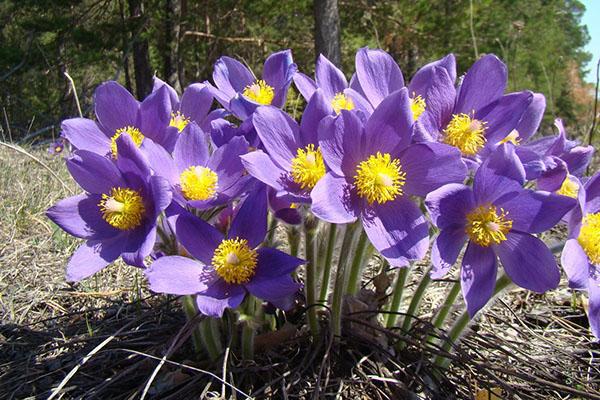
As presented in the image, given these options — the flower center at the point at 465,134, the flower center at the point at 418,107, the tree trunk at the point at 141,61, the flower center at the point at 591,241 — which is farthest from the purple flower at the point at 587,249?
the tree trunk at the point at 141,61

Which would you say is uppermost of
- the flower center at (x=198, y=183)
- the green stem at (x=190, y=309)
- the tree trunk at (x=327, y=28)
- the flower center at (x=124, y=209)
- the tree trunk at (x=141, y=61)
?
the flower center at (x=198, y=183)

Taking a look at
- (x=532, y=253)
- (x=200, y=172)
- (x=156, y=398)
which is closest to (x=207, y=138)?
(x=200, y=172)

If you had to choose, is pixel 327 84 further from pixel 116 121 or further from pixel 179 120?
pixel 116 121

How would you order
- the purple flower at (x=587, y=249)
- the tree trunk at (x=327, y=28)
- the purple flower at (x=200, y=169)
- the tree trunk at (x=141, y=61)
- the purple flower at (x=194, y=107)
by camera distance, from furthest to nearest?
the tree trunk at (x=141, y=61), the tree trunk at (x=327, y=28), the purple flower at (x=194, y=107), the purple flower at (x=200, y=169), the purple flower at (x=587, y=249)

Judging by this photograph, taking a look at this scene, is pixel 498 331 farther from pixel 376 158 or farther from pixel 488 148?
pixel 376 158

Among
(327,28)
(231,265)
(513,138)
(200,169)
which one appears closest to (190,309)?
(231,265)

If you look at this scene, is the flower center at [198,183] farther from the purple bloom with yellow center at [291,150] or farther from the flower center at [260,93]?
the flower center at [260,93]

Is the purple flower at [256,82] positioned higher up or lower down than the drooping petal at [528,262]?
higher up
